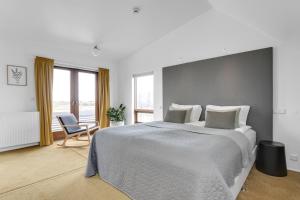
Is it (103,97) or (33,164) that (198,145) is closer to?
(33,164)

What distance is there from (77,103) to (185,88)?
3.09 m

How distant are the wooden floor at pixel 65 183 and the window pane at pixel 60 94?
144cm

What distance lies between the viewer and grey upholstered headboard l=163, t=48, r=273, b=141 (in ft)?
8.73

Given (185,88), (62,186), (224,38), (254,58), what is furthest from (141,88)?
(62,186)

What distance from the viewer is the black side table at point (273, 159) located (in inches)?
87.2

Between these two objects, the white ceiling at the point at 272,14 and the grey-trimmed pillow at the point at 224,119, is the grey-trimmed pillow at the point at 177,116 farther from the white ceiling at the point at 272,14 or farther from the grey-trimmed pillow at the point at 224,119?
the white ceiling at the point at 272,14

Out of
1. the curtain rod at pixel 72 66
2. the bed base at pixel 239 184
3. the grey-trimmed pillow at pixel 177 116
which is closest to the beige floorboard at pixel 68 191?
the bed base at pixel 239 184

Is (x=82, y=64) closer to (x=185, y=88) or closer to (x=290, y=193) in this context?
(x=185, y=88)

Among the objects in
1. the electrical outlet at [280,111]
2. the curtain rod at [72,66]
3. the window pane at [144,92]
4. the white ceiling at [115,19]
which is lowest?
the electrical outlet at [280,111]

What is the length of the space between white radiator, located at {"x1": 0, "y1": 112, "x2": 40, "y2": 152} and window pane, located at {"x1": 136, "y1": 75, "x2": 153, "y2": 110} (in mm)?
2697

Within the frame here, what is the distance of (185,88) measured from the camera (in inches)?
147

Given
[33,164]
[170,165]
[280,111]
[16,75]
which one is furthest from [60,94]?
[280,111]

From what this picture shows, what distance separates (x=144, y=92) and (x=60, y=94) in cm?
233

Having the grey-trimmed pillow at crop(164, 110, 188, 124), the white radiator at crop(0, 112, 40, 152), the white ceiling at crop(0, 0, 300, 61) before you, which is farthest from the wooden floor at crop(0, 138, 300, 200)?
the white ceiling at crop(0, 0, 300, 61)
